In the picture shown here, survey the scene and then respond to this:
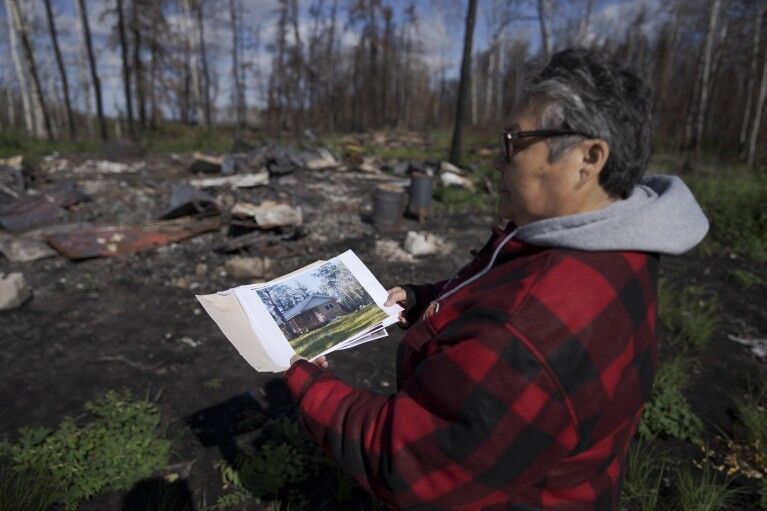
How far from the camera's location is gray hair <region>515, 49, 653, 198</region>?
89 centimetres

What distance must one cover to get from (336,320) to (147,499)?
1.66 meters

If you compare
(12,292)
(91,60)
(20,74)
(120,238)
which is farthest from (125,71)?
(12,292)

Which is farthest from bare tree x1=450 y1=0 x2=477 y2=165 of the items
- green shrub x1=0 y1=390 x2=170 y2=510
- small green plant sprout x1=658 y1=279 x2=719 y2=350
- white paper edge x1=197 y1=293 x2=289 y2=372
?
white paper edge x1=197 y1=293 x2=289 y2=372

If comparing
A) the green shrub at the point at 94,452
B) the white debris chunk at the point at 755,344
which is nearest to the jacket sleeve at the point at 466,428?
the green shrub at the point at 94,452

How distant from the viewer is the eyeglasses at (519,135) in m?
0.90

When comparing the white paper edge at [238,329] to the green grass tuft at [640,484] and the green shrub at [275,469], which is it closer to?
the green shrub at [275,469]

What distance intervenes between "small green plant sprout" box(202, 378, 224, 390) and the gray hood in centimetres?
293

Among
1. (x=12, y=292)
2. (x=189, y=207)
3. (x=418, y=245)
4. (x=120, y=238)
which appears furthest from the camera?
(x=189, y=207)

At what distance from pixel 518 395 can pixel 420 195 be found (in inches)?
281

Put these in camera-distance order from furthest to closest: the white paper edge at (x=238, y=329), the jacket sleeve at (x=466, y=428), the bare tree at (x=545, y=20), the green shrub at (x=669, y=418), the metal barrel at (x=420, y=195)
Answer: the bare tree at (x=545, y=20), the metal barrel at (x=420, y=195), the green shrub at (x=669, y=418), the white paper edge at (x=238, y=329), the jacket sleeve at (x=466, y=428)

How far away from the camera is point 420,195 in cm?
776

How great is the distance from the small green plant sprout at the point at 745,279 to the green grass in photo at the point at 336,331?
20.0 ft

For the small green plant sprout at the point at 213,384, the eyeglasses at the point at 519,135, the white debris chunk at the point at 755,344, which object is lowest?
the white debris chunk at the point at 755,344

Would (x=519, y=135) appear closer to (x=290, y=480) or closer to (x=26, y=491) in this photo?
(x=290, y=480)
